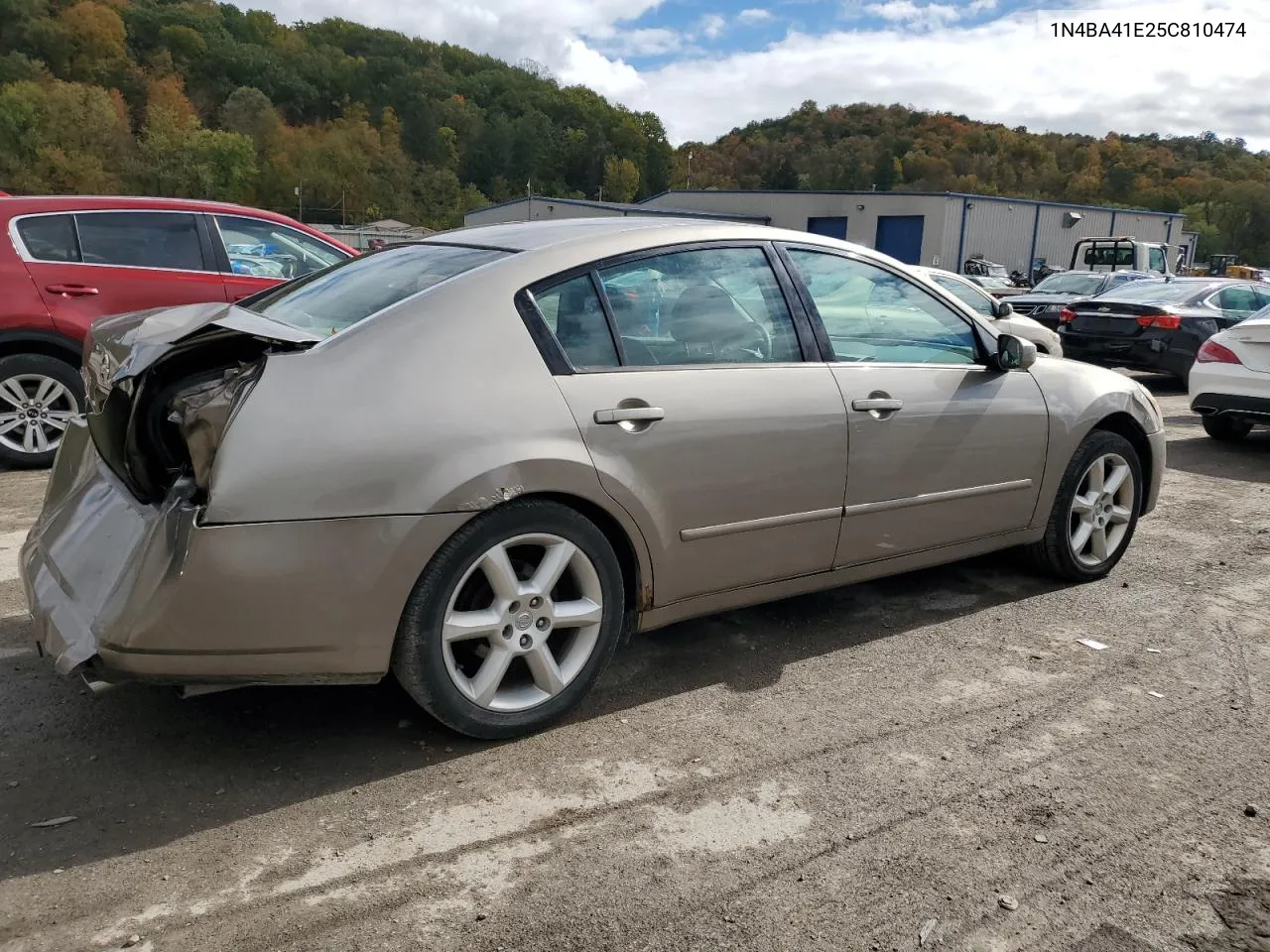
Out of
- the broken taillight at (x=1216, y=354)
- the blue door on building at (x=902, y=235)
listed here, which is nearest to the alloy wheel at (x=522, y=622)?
the broken taillight at (x=1216, y=354)

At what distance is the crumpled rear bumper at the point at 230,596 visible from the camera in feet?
8.32

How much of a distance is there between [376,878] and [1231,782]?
240 cm

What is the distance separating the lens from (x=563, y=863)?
2.49 meters

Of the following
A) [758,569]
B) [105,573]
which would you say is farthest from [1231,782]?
[105,573]

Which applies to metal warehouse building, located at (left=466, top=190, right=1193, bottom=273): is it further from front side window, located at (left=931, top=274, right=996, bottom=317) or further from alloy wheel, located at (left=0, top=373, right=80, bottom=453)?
alloy wheel, located at (left=0, top=373, right=80, bottom=453)

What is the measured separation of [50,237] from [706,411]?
16.8ft

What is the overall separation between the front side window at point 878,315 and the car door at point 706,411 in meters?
0.17

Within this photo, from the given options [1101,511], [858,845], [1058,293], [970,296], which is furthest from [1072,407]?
[1058,293]

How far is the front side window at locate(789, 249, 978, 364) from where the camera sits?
148 inches

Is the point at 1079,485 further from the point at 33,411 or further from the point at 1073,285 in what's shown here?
the point at 1073,285

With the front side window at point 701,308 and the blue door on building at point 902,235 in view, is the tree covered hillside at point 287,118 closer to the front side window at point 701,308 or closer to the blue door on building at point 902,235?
the blue door on building at point 902,235

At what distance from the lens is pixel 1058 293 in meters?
16.2

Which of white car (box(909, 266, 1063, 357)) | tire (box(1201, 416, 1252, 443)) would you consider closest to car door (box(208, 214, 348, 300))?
white car (box(909, 266, 1063, 357))

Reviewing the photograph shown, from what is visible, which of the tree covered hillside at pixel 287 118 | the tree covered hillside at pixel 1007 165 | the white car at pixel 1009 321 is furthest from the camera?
the tree covered hillside at pixel 287 118
